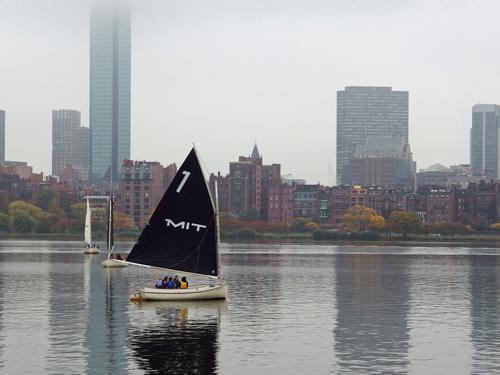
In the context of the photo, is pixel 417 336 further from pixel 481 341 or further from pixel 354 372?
pixel 354 372

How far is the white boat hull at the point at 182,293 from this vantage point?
7962 cm

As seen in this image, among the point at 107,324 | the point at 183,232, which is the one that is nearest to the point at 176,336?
the point at 107,324

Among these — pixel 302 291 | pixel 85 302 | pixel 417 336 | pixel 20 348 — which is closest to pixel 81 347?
pixel 20 348

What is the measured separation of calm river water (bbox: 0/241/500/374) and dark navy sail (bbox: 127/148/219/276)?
362 cm

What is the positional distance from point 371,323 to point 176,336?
48.2ft

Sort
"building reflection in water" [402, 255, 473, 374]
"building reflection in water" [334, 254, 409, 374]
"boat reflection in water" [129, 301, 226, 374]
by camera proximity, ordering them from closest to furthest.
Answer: "boat reflection in water" [129, 301, 226, 374] < "building reflection in water" [334, 254, 409, 374] < "building reflection in water" [402, 255, 473, 374]

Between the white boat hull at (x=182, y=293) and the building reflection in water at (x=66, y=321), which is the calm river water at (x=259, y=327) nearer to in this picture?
the building reflection in water at (x=66, y=321)

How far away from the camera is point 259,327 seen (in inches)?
2653

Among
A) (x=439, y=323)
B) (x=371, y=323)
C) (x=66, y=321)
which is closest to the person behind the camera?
(x=66, y=321)

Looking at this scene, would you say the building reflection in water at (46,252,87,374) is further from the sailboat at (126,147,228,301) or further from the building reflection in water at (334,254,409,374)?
the building reflection in water at (334,254,409,374)

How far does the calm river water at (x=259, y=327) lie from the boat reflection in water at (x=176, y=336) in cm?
6

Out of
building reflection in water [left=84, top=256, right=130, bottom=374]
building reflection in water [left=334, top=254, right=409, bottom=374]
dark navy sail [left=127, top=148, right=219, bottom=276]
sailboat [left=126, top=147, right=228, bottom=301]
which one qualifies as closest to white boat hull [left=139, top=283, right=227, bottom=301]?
sailboat [left=126, top=147, right=228, bottom=301]

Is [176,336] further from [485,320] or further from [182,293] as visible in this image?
[485,320]

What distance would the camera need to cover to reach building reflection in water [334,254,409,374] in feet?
177
